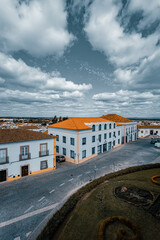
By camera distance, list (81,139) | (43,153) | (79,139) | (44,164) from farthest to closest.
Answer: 1. (81,139)
2. (79,139)
3. (44,164)
4. (43,153)

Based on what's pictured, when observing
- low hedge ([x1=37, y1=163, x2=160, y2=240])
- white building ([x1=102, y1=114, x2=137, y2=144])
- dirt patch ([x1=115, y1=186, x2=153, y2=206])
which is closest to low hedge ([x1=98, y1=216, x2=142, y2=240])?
dirt patch ([x1=115, y1=186, x2=153, y2=206])

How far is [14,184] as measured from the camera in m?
20.2

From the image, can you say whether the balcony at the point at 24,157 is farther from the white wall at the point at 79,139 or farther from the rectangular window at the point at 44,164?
the white wall at the point at 79,139

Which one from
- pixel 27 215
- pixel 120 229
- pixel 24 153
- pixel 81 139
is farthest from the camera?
pixel 81 139

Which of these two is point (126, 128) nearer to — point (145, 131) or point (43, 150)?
point (145, 131)

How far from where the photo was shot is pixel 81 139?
31172 millimetres

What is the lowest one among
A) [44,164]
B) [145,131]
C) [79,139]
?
[44,164]

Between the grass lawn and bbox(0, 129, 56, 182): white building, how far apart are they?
1282 cm

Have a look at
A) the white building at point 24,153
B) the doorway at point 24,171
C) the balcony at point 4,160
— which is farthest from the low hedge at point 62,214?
the balcony at point 4,160

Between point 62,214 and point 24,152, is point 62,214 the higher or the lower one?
the lower one

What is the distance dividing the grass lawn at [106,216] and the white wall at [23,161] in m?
12.9

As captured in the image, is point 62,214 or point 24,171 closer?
point 62,214

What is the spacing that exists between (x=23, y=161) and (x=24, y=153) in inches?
59.2

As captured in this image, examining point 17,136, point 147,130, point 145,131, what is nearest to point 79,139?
point 17,136
